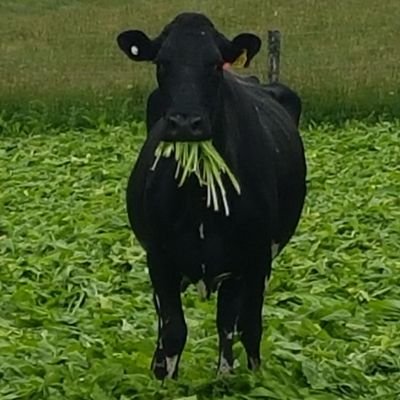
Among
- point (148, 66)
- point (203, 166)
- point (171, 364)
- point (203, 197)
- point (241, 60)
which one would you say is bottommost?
point (148, 66)

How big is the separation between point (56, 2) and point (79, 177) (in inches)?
842

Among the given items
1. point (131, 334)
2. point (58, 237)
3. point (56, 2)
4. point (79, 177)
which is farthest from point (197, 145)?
point (56, 2)

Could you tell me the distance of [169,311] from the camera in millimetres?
6371

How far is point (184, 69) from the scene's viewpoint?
583 centimetres

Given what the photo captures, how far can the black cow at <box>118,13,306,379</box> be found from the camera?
587 centimetres

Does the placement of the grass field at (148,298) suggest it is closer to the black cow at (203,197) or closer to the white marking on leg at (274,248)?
the black cow at (203,197)

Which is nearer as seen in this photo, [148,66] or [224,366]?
[224,366]

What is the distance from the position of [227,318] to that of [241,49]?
1298mm

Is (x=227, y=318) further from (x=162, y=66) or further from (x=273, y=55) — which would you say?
(x=273, y=55)

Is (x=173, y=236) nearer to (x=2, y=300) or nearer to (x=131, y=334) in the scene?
(x=131, y=334)

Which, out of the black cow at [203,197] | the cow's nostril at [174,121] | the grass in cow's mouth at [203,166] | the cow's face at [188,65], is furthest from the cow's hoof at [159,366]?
the cow's nostril at [174,121]

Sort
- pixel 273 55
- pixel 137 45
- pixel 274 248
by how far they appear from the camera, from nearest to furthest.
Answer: pixel 137 45
pixel 274 248
pixel 273 55

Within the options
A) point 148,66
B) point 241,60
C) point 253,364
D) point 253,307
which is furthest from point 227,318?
point 148,66

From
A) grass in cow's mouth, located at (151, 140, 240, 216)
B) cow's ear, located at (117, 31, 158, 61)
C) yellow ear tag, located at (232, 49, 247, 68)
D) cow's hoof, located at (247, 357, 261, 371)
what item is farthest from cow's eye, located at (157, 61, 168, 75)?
cow's hoof, located at (247, 357, 261, 371)
